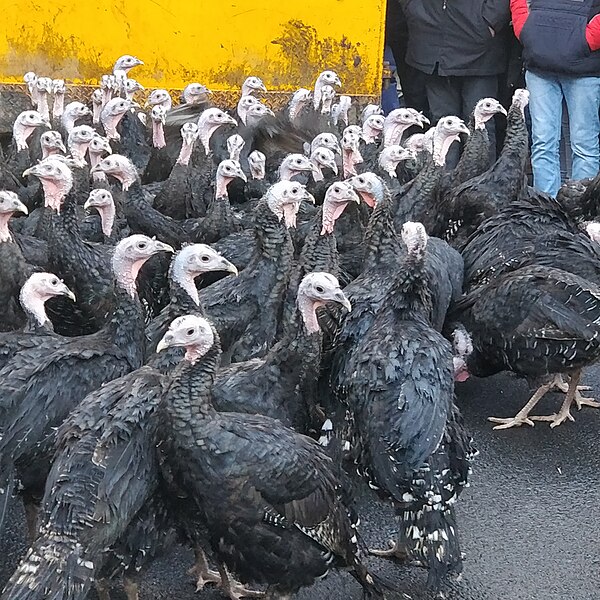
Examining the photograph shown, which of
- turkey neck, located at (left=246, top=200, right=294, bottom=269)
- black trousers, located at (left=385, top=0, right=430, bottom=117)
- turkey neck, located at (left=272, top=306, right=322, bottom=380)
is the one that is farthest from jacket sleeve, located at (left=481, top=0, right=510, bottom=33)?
turkey neck, located at (left=272, top=306, right=322, bottom=380)

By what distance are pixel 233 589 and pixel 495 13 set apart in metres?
6.90

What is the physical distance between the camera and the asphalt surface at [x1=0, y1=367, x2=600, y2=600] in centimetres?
451

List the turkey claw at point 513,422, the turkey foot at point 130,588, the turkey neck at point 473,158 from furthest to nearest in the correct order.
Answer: the turkey neck at point 473,158 < the turkey claw at point 513,422 < the turkey foot at point 130,588

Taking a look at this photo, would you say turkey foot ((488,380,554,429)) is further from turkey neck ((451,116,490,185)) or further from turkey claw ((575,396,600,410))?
turkey neck ((451,116,490,185))

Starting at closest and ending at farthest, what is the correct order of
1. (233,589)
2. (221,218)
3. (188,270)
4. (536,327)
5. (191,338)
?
(191,338) < (233,589) < (188,270) < (536,327) < (221,218)

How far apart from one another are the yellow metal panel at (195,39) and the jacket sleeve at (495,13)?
40.7 inches

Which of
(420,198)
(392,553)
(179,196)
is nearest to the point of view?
(392,553)

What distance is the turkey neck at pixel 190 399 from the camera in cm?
385

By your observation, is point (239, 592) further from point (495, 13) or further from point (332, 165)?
point (495, 13)

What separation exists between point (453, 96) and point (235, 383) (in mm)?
6232

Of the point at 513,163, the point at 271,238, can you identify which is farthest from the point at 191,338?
the point at 513,163

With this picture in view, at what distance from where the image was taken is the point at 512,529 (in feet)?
16.4

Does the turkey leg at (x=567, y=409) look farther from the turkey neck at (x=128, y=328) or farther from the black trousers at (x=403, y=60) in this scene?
the black trousers at (x=403, y=60)

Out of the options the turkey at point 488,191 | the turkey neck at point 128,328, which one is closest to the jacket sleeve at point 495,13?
the turkey at point 488,191
